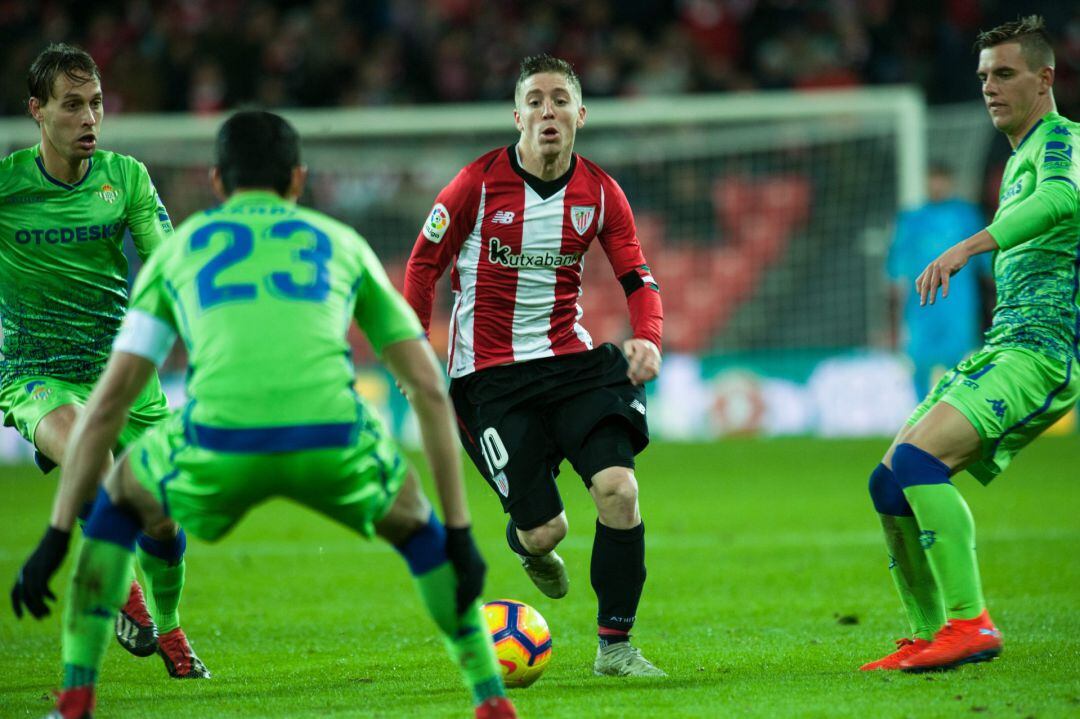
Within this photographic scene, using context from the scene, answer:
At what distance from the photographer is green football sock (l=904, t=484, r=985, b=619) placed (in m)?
5.33

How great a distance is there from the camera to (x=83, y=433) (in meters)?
4.02

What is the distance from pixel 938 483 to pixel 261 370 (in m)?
2.75

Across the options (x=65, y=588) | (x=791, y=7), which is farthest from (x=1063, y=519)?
(x=791, y=7)

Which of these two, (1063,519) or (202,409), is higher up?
(202,409)

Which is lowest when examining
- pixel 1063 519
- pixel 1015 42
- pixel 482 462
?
pixel 1063 519

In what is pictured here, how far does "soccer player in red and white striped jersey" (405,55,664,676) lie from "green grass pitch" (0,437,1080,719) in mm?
893

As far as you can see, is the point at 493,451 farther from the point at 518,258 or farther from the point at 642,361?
the point at 642,361

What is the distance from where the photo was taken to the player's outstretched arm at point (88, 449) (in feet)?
13.1

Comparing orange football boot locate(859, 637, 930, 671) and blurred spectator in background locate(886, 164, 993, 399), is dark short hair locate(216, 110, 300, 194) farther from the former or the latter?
blurred spectator in background locate(886, 164, 993, 399)

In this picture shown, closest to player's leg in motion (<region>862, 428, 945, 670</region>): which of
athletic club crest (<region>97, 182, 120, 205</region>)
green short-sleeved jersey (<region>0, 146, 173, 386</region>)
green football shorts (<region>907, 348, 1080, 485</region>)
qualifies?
green football shorts (<region>907, 348, 1080, 485</region>)

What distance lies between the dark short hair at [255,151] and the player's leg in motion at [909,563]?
281cm

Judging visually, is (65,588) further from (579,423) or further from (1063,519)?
(1063,519)

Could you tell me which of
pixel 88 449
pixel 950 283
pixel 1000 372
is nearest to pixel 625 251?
pixel 1000 372

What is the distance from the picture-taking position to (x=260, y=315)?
3.94m
